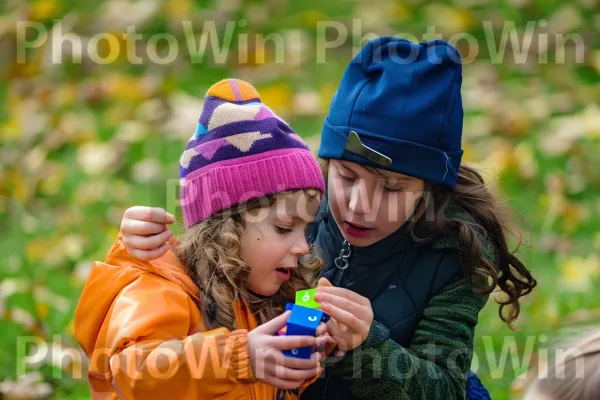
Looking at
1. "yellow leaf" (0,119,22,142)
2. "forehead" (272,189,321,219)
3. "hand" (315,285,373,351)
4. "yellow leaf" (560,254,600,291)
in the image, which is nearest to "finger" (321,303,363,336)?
"hand" (315,285,373,351)

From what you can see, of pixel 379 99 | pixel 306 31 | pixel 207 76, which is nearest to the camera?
pixel 379 99

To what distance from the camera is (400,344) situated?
204 cm

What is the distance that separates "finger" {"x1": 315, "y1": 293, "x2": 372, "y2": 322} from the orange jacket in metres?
0.16

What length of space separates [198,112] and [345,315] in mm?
2408

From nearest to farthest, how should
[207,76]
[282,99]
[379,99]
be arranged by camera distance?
[379,99] → [282,99] → [207,76]

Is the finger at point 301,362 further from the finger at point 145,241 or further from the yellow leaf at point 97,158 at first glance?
the yellow leaf at point 97,158

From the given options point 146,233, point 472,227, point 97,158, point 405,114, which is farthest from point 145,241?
point 97,158

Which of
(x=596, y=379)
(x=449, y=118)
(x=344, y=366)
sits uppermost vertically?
(x=449, y=118)

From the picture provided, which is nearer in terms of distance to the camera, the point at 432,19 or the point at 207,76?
the point at 207,76

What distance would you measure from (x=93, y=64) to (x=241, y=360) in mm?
3187

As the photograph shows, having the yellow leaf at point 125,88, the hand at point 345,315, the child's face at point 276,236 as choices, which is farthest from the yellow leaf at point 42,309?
the yellow leaf at point 125,88

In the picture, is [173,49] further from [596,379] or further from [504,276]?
[596,379]

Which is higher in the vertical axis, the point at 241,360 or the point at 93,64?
the point at 93,64

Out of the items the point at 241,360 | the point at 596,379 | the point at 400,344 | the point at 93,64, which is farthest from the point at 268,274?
the point at 93,64
